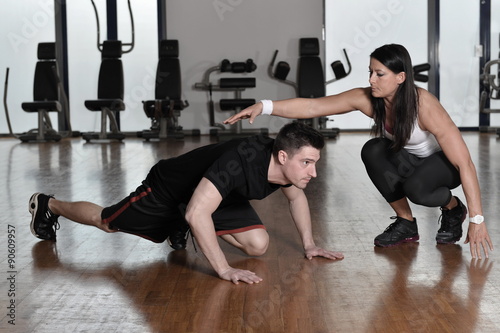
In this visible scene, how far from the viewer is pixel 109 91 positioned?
26.2 feet

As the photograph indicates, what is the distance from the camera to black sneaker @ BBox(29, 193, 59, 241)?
110 inches

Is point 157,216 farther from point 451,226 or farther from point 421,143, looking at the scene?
point 451,226

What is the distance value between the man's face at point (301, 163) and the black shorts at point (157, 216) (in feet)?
1.26

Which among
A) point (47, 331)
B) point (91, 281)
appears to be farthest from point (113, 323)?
point (91, 281)

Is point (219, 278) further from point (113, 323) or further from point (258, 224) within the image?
point (113, 323)

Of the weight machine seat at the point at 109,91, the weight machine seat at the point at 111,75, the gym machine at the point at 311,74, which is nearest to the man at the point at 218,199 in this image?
the weight machine seat at the point at 109,91

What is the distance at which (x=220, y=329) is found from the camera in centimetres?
181

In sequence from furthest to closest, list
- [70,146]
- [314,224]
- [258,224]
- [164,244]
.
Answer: [70,146], [314,224], [164,244], [258,224]

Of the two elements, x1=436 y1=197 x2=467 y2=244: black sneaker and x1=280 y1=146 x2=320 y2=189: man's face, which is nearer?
x1=280 y1=146 x2=320 y2=189: man's face

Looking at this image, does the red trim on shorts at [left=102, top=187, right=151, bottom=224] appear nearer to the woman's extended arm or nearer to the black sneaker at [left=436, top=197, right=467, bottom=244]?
the woman's extended arm

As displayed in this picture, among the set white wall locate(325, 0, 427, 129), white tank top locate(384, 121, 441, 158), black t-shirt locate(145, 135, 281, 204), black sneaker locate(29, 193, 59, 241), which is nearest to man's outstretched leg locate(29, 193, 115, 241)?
black sneaker locate(29, 193, 59, 241)

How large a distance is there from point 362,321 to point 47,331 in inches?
31.5

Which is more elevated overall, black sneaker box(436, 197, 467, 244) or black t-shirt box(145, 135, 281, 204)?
black t-shirt box(145, 135, 281, 204)

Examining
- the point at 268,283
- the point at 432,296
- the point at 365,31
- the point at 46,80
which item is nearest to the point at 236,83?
the point at 365,31
